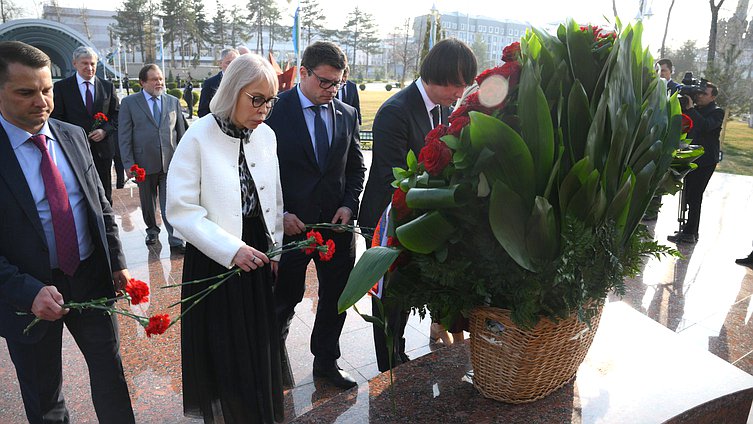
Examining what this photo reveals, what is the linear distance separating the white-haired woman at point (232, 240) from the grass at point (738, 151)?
14.7m

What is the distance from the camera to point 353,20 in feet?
259

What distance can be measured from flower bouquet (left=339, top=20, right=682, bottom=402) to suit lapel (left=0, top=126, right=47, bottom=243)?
1446mm

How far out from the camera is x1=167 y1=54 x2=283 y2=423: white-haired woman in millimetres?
2146

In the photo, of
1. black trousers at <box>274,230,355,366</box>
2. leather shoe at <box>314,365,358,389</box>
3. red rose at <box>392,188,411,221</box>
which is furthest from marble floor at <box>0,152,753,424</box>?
red rose at <box>392,188,411,221</box>

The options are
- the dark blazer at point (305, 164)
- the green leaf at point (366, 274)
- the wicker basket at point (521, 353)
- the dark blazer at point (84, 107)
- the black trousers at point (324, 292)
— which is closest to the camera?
the green leaf at point (366, 274)

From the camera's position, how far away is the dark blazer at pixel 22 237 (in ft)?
6.42

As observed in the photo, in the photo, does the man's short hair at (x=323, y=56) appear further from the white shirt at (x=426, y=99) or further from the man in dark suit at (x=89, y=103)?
the man in dark suit at (x=89, y=103)

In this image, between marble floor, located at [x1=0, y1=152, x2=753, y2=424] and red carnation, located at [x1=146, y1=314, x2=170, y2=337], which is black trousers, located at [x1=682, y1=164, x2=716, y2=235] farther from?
red carnation, located at [x1=146, y1=314, x2=170, y2=337]

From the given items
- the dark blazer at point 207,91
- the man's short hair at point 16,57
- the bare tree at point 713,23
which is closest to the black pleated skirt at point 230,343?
the man's short hair at point 16,57

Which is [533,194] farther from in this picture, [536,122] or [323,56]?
[323,56]

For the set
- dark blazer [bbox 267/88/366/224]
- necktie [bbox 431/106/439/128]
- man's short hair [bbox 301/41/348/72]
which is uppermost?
man's short hair [bbox 301/41/348/72]

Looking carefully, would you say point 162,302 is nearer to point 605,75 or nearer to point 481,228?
point 481,228

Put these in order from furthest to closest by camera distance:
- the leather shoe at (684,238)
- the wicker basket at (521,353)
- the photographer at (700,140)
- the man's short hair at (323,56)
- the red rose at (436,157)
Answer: the leather shoe at (684,238)
the photographer at (700,140)
the man's short hair at (323,56)
the wicker basket at (521,353)
the red rose at (436,157)

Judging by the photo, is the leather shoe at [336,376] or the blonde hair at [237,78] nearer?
the blonde hair at [237,78]
